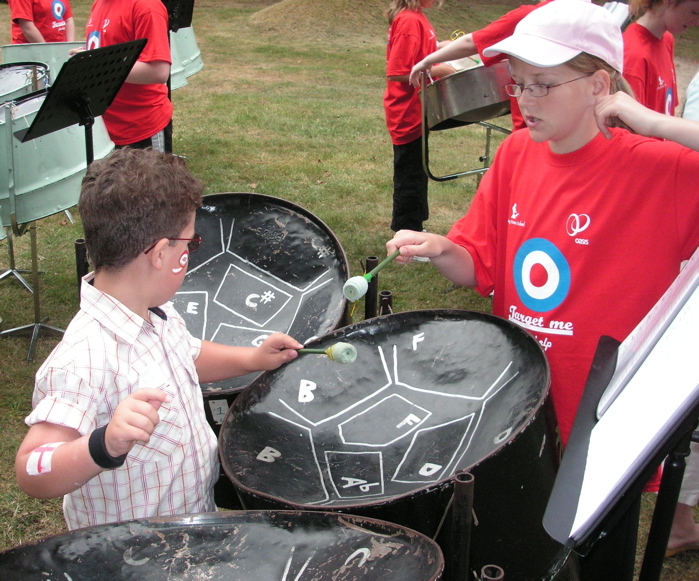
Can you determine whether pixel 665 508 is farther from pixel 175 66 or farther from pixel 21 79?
pixel 175 66

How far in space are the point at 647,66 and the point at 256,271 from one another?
119 centimetres

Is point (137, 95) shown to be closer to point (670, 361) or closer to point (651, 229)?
point (651, 229)

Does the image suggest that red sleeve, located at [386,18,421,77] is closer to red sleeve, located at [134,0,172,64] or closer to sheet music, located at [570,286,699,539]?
red sleeve, located at [134,0,172,64]

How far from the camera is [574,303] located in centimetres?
122

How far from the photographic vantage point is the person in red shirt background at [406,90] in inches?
118

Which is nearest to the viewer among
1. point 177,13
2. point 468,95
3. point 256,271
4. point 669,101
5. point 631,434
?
point 631,434

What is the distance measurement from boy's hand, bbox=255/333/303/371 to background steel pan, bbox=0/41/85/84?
2.54 m

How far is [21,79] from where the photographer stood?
257cm

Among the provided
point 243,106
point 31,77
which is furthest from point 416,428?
point 243,106

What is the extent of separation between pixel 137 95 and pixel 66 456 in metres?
2.04

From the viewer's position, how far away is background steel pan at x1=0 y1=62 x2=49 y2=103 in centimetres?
241

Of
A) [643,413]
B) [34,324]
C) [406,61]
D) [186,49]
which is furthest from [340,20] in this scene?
[643,413]

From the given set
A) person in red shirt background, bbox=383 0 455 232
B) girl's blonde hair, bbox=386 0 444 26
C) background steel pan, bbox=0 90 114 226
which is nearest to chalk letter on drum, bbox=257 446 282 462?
background steel pan, bbox=0 90 114 226

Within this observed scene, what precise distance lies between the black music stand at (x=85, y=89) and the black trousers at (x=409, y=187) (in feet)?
4.34
